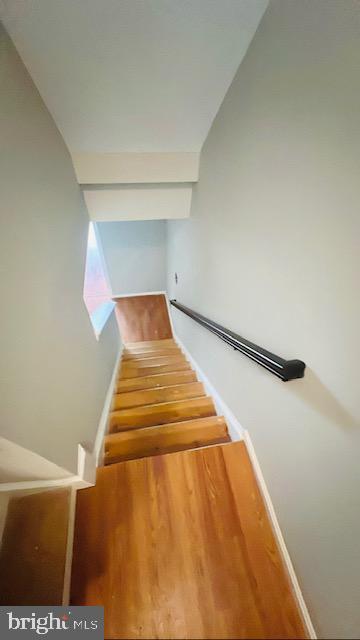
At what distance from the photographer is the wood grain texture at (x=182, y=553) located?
78cm

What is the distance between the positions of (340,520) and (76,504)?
3.68 ft

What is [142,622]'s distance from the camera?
0.77m

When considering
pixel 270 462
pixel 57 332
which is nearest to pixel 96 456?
pixel 57 332

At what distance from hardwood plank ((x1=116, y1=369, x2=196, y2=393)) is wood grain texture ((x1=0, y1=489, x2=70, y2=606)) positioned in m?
1.17

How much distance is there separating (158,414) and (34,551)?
0.95 metres

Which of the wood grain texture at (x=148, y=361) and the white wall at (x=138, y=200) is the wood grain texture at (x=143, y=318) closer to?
the wood grain texture at (x=148, y=361)

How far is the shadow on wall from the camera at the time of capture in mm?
554

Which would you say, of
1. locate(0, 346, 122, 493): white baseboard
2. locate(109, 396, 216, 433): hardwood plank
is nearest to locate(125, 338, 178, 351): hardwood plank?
locate(109, 396, 216, 433): hardwood plank

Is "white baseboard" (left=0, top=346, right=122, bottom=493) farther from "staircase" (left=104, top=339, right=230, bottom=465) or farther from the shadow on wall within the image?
the shadow on wall

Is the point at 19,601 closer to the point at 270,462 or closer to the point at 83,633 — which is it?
the point at 83,633

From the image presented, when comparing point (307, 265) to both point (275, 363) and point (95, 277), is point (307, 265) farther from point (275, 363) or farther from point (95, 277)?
point (95, 277)

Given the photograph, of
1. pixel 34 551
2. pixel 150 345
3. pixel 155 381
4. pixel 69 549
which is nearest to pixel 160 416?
pixel 155 381

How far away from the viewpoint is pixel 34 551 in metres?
0.75

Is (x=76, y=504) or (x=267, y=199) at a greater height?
(x=267, y=199)
